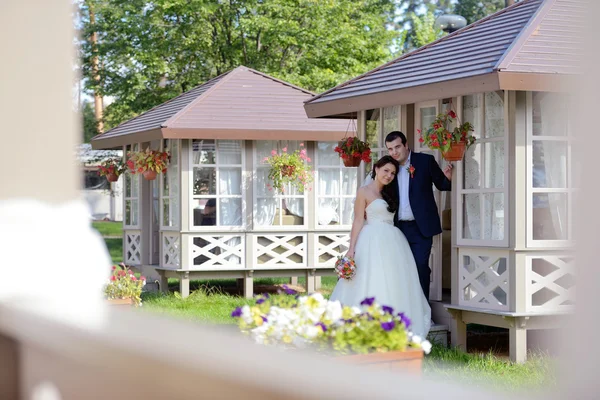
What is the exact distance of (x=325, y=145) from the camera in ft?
53.4

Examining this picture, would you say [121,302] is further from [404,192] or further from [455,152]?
[455,152]

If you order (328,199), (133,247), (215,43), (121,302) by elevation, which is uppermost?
(215,43)

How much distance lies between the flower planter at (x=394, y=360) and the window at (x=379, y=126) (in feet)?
20.9

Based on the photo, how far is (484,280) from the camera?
31.0 feet

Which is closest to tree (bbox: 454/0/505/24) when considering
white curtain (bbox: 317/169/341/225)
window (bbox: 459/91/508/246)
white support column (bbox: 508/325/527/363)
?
white curtain (bbox: 317/169/341/225)

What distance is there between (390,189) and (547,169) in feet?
5.34

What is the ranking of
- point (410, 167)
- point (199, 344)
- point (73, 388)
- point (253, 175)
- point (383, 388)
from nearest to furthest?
1. point (383, 388)
2. point (199, 344)
3. point (73, 388)
4. point (410, 167)
5. point (253, 175)

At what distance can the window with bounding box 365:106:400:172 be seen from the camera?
11.0 m

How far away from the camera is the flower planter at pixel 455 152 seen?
365 inches

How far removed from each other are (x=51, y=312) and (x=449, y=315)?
7.42m

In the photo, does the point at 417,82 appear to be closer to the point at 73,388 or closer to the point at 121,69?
the point at 73,388

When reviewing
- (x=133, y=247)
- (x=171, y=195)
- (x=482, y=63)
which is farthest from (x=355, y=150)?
(x=133, y=247)

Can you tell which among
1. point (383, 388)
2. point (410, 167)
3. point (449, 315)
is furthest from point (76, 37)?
point (449, 315)

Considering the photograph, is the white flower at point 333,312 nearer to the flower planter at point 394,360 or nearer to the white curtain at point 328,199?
the flower planter at point 394,360
